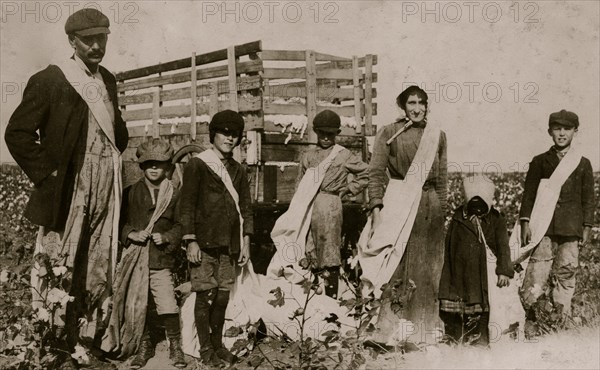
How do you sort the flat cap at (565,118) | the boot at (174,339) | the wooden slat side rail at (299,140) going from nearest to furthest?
the boot at (174,339)
the flat cap at (565,118)
the wooden slat side rail at (299,140)

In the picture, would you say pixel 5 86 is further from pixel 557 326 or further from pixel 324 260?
pixel 557 326

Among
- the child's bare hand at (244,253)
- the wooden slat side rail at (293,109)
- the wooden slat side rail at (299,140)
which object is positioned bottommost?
the child's bare hand at (244,253)

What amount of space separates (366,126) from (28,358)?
497cm

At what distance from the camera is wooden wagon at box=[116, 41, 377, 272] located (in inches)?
255

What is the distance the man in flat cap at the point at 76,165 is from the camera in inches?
150

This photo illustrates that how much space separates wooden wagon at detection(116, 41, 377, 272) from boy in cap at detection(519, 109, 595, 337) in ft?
6.22

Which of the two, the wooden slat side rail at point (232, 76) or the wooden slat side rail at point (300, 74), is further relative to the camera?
the wooden slat side rail at point (300, 74)

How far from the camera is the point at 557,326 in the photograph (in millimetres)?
4535

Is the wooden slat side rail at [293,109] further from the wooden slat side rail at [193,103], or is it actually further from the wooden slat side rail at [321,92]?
the wooden slat side rail at [193,103]

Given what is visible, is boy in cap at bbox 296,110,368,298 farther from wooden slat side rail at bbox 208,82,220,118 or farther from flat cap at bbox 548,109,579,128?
wooden slat side rail at bbox 208,82,220,118

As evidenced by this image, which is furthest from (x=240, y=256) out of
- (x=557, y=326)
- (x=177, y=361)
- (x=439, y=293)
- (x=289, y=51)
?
(x=289, y=51)

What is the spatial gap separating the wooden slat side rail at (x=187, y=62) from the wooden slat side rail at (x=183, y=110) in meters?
0.44

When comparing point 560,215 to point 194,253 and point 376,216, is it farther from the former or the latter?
point 194,253

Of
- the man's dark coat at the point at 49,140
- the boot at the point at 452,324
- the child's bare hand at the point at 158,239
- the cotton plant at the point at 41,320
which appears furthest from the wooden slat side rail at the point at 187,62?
the cotton plant at the point at 41,320
